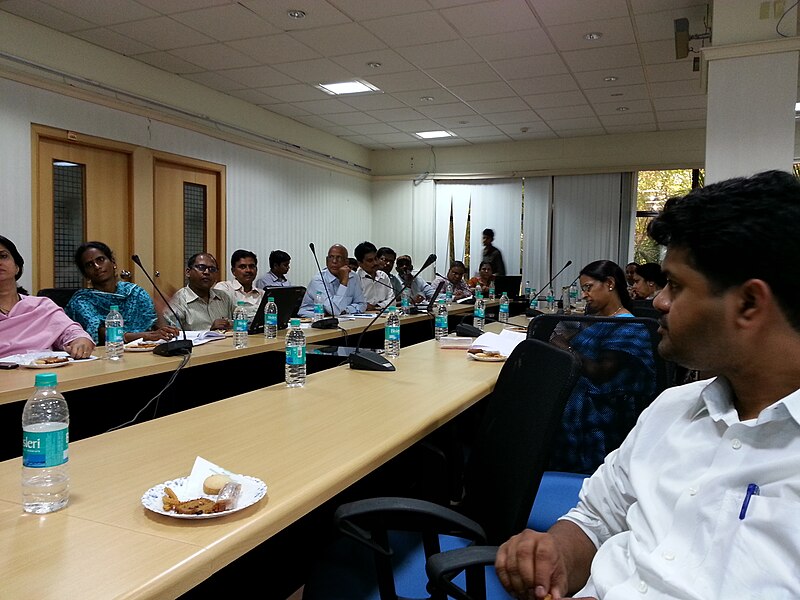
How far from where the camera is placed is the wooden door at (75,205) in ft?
14.6

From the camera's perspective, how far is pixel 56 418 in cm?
120

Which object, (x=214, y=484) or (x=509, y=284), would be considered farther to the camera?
(x=509, y=284)

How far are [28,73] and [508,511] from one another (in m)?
4.55

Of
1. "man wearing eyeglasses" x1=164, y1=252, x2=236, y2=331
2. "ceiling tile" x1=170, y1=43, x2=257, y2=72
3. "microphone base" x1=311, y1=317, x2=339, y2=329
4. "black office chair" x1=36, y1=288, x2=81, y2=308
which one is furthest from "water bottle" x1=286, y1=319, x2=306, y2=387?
"ceiling tile" x1=170, y1=43, x2=257, y2=72

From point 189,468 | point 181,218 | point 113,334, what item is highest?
point 181,218

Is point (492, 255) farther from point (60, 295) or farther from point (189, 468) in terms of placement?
point (189, 468)

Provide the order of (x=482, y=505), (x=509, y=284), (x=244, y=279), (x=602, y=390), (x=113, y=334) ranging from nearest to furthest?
(x=482, y=505) < (x=602, y=390) < (x=113, y=334) < (x=244, y=279) < (x=509, y=284)

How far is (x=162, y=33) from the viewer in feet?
14.5

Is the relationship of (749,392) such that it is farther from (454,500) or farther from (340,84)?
(340,84)

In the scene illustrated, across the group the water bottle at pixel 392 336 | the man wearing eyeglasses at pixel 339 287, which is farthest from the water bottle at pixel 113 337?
the man wearing eyeglasses at pixel 339 287

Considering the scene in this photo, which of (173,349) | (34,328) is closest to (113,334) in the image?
(173,349)

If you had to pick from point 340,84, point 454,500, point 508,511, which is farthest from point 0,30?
point 508,511

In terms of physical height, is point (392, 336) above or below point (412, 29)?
below

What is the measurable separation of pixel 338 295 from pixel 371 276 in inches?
33.8
